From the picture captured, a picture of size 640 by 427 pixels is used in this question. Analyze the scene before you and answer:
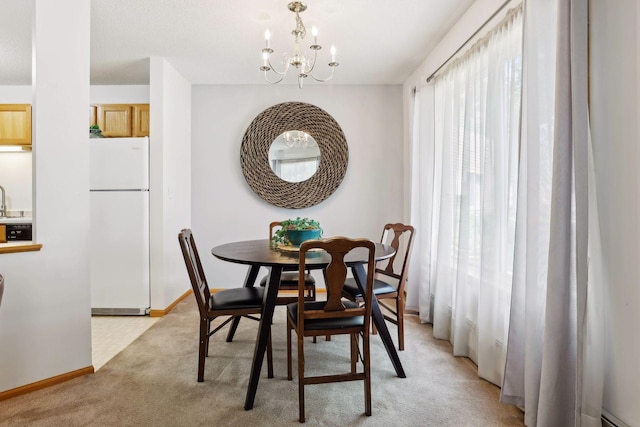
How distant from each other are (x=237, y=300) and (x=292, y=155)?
2459 mm

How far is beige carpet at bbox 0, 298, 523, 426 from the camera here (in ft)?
6.33

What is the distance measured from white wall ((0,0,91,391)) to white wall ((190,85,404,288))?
2.09 meters

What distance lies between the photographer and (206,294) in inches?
94.9

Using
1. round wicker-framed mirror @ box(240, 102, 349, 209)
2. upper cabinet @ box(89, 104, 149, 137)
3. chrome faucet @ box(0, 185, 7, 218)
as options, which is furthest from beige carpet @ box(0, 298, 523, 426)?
chrome faucet @ box(0, 185, 7, 218)

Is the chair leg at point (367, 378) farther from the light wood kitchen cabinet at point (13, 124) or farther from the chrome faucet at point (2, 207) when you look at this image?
the chrome faucet at point (2, 207)

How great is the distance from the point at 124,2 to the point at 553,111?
9.33 ft

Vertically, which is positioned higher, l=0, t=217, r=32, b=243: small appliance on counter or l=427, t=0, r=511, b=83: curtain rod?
l=427, t=0, r=511, b=83: curtain rod

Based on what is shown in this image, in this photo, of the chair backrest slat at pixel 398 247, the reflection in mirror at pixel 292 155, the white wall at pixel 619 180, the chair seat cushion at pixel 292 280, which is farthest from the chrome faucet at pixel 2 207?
the white wall at pixel 619 180

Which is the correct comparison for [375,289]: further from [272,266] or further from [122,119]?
[122,119]

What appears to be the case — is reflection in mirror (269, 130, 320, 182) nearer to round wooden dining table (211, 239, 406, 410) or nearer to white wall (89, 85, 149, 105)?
white wall (89, 85, 149, 105)

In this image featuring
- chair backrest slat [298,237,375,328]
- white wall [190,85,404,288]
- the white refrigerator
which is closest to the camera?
chair backrest slat [298,237,375,328]

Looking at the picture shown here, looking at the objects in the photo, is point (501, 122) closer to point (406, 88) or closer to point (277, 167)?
point (406, 88)

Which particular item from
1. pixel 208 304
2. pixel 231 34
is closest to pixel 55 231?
pixel 208 304

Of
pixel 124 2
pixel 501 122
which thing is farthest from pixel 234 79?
pixel 501 122
